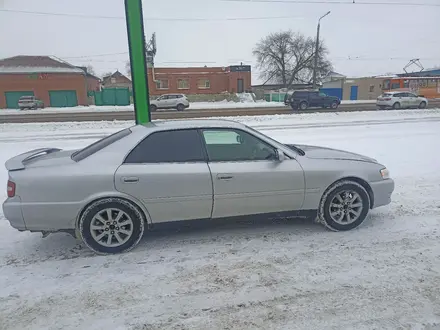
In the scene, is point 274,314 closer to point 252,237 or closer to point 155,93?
point 252,237

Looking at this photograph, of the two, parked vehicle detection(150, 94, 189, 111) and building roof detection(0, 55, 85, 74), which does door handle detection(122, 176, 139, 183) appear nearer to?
parked vehicle detection(150, 94, 189, 111)

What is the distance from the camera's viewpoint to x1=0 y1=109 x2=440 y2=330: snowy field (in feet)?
8.38

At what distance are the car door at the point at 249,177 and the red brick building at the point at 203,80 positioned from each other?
4769cm

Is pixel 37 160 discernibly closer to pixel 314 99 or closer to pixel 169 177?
pixel 169 177

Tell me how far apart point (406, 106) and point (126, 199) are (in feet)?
96.6

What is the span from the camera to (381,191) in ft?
13.7

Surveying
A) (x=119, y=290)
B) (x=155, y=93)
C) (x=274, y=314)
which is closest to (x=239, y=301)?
(x=274, y=314)

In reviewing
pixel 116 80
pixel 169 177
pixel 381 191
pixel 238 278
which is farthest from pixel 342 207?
pixel 116 80

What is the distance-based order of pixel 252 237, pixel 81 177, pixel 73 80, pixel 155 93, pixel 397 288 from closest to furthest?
pixel 397 288 → pixel 81 177 → pixel 252 237 → pixel 73 80 → pixel 155 93

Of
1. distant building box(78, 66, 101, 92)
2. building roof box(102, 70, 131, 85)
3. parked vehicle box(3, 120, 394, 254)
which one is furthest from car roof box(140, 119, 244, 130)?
building roof box(102, 70, 131, 85)

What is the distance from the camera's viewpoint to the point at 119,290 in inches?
116

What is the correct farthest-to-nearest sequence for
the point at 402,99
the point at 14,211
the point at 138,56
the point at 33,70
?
the point at 33,70, the point at 402,99, the point at 138,56, the point at 14,211

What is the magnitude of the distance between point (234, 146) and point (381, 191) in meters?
1.99

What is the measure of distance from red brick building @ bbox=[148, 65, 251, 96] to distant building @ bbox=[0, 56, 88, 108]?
456 inches
